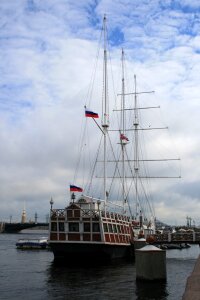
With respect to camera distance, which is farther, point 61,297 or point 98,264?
point 98,264

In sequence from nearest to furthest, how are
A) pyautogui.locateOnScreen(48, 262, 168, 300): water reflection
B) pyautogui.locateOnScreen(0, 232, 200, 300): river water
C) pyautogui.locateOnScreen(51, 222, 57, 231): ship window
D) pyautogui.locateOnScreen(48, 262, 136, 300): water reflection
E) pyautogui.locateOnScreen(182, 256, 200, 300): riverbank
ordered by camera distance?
1. pyautogui.locateOnScreen(182, 256, 200, 300): riverbank
2. pyautogui.locateOnScreen(0, 232, 200, 300): river water
3. pyautogui.locateOnScreen(48, 262, 168, 300): water reflection
4. pyautogui.locateOnScreen(48, 262, 136, 300): water reflection
5. pyautogui.locateOnScreen(51, 222, 57, 231): ship window

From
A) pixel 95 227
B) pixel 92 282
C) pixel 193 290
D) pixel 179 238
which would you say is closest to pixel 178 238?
pixel 179 238

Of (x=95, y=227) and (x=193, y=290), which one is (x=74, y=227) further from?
(x=193, y=290)

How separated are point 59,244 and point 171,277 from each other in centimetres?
1758

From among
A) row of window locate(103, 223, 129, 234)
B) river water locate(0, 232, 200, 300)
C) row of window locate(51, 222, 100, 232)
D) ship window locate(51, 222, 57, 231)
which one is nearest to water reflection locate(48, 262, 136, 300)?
river water locate(0, 232, 200, 300)

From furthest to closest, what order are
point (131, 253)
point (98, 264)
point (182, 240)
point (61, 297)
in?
point (182, 240), point (131, 253), point (98, 264), point (61, 297)

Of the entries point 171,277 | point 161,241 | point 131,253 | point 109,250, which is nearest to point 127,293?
point 171,277

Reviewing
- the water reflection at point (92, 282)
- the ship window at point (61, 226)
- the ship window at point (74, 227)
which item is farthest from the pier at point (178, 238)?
the water reflection at point (92, 282)

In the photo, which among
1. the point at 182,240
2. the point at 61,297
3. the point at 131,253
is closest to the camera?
the point at 61,297

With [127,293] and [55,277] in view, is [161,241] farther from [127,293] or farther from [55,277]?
[127,293]

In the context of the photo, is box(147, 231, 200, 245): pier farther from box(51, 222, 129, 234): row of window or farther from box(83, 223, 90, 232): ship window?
box(83, 223, 90, 232): ship window

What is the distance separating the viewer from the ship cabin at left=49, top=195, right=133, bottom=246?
1955 inches

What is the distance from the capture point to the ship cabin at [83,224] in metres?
49.7

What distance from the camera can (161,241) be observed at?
217 ft
